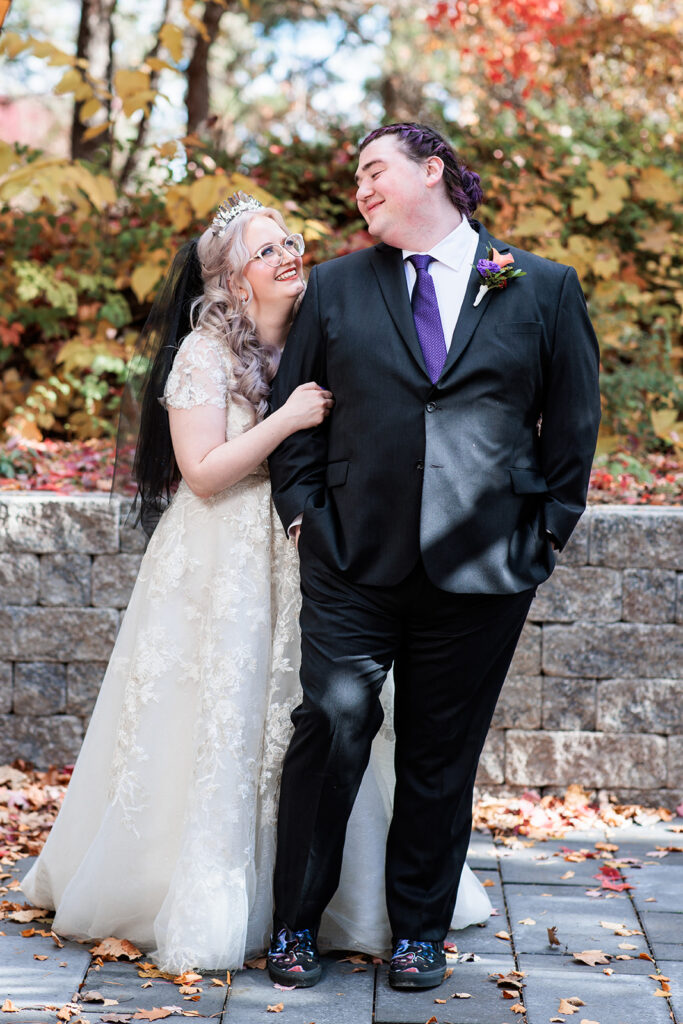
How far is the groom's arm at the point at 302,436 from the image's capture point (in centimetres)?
284

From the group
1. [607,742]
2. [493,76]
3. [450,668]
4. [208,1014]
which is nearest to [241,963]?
[208,1014]

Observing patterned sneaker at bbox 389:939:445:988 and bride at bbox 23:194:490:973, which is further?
bride at bbox 23:194:490:973

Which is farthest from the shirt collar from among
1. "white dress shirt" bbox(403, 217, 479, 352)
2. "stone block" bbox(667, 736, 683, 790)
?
"stone block" bbox(667, 736, 683, 790)

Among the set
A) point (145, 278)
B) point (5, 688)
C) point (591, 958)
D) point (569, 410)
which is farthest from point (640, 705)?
point (145, 278)

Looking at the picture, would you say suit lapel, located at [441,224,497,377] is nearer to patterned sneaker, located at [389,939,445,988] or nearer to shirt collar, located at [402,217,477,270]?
shirt collar, located at [402,217,477,270]

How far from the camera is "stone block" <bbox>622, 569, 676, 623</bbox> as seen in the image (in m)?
4.32

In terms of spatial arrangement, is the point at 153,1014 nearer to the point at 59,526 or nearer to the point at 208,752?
the point at 208,752

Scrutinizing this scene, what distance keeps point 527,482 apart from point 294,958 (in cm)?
135

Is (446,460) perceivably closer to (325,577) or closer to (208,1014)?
(325,577)

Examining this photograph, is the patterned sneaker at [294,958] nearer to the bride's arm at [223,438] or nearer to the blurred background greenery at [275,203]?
the bride's arm at [223,438]

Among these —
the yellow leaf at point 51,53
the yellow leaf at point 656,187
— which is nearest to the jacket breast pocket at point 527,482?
the yellow leaf at point 51,53

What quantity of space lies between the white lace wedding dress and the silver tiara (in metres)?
0.34

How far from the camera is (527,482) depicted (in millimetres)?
2768

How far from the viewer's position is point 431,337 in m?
2.75
